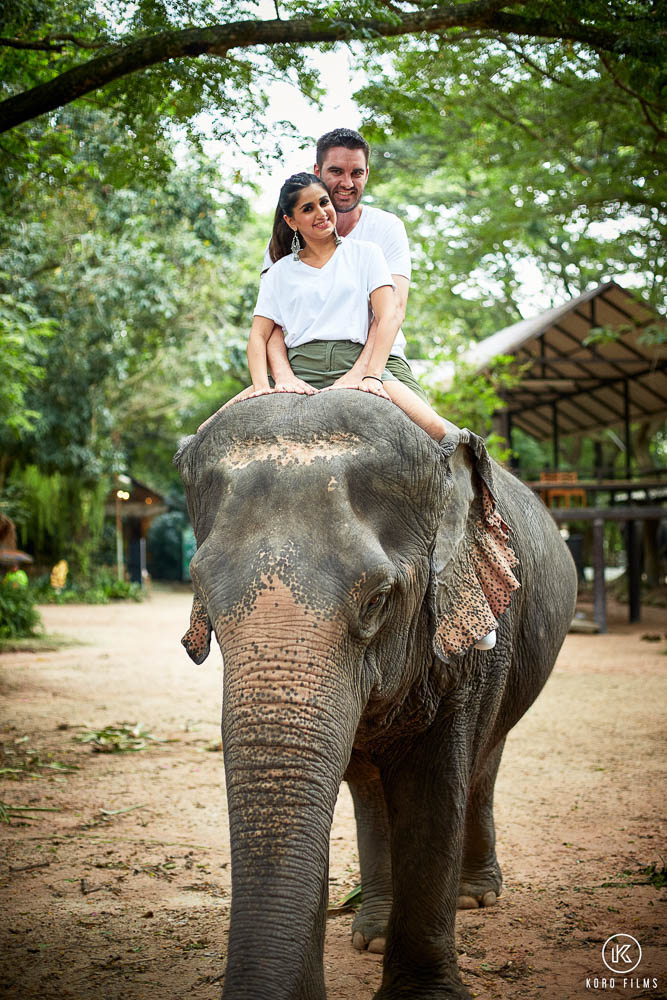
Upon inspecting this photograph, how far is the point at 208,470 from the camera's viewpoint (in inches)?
123

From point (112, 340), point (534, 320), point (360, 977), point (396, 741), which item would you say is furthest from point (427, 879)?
point (112, 340)

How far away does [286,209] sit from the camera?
11.9 ft

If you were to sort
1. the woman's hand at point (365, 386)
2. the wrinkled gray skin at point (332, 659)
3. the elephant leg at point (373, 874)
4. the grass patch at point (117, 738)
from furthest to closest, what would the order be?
the grass patch at point (117, 738) → the elephant leg at point (373, 874) → the woman's hand at point (365, 386) → the wrinkled gray skin at point (332, 659)

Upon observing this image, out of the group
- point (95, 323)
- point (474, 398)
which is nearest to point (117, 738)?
point (474, 398)

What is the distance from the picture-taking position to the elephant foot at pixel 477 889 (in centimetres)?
493

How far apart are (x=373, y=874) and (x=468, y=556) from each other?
6.39ft

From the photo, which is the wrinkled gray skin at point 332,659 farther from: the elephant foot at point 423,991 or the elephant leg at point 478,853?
the elephant leg at point 478,853

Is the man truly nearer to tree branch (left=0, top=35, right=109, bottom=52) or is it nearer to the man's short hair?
the man's short hair

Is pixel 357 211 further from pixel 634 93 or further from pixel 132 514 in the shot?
pixel 132 514

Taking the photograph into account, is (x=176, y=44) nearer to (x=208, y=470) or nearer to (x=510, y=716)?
(x=208, y=470)

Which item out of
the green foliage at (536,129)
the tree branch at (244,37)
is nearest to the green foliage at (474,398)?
the green foliage at (536,129)

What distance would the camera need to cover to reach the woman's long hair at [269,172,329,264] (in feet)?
11.7

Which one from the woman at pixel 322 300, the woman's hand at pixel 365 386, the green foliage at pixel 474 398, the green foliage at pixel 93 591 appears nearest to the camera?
the woman's hand at pixel 365 386

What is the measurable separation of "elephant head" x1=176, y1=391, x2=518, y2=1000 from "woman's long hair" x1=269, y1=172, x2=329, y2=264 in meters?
0.85
